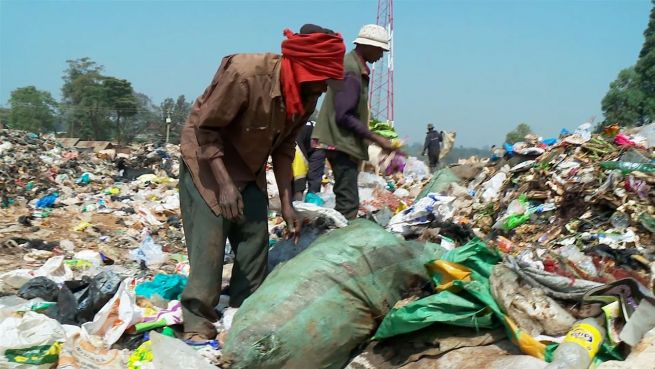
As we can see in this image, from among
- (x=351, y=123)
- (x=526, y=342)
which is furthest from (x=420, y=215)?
(x=526, y=342)

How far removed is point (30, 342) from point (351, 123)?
223cm

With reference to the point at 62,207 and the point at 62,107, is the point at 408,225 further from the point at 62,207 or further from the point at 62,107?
the point at 62,107

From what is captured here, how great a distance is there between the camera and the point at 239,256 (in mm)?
3117

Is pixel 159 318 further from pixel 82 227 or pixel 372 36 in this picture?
pixel 82 227

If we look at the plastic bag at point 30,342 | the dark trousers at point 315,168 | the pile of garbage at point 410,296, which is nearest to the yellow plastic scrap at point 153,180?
the dark trousers at point 315,168

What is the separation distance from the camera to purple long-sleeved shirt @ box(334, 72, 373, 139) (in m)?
3.97

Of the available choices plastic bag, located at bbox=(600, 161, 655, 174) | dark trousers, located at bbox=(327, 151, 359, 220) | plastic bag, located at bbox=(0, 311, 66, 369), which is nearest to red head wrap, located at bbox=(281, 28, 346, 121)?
dark trousers, located at bbox=(327, 151, 359, 220)

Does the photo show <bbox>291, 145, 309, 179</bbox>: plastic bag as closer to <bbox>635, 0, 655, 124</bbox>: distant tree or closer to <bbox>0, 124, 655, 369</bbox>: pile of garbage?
<bbox>0, 124, 655, 369</bbox>: pile of garbage

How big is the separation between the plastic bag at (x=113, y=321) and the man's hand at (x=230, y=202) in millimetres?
649

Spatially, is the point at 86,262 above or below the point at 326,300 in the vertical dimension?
below

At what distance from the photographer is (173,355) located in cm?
242

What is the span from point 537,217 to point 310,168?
2.19 metres

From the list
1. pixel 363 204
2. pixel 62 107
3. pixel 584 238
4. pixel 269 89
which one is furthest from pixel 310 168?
pixel 62 107

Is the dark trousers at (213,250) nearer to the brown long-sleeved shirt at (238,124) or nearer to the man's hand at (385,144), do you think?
the brown long-sleeved shirt at (238,124)
